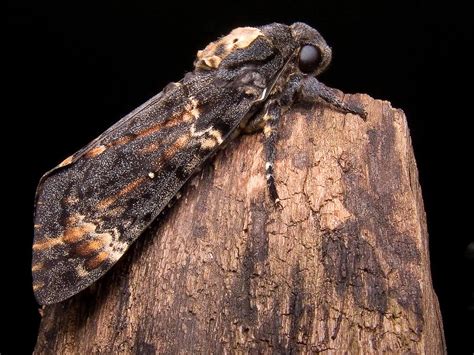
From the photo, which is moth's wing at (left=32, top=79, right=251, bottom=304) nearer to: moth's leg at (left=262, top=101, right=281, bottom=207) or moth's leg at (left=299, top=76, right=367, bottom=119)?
moth's leg at (left=262, top=101, right=281, bottom=207)

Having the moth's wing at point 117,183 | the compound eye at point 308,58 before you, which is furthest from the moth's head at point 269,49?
the moth's wing at point 117,183

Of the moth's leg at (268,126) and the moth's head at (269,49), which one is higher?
the moth's head at (269,49)

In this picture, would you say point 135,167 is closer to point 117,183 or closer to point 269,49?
point 117,183

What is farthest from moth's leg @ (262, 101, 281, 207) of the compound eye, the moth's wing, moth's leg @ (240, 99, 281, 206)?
the compound eye

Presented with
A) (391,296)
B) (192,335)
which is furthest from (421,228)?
(192,335)

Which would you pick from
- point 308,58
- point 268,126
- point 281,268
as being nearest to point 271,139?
point 268,126

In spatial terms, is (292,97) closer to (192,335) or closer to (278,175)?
(278,175)

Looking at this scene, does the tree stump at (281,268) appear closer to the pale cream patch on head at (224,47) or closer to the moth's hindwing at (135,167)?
the moth's hindwing at (135,167)
